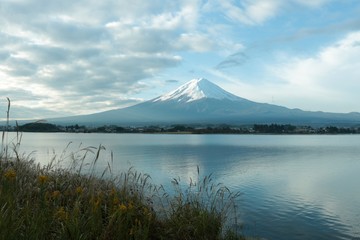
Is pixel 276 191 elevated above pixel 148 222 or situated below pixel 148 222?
below

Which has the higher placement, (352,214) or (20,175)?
(20,175)

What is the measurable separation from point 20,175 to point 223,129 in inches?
5943

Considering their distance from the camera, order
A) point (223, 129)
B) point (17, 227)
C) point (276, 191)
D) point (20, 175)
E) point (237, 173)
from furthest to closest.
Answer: point (223, 129) < point (237, 173) < point (276, 191) < point (20, 175) < point (17, 227)

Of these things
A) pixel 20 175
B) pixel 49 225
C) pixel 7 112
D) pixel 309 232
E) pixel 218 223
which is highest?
pixel 7 112

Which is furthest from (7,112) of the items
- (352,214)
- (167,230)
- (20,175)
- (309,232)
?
(352,214)

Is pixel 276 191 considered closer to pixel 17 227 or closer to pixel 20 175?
pixel 20 175

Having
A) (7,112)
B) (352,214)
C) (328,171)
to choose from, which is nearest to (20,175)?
(7,112)

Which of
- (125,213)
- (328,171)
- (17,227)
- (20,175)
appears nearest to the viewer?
(17,227)

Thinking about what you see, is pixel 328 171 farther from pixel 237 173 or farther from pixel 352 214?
pixel 352 214

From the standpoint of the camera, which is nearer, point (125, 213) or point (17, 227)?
point (17, 227)

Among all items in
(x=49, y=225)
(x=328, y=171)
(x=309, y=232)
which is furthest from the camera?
(x=328, y=171)

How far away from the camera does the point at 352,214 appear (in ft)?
44.6

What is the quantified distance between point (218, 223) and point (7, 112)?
4.18 meters

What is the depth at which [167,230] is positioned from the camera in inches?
228
